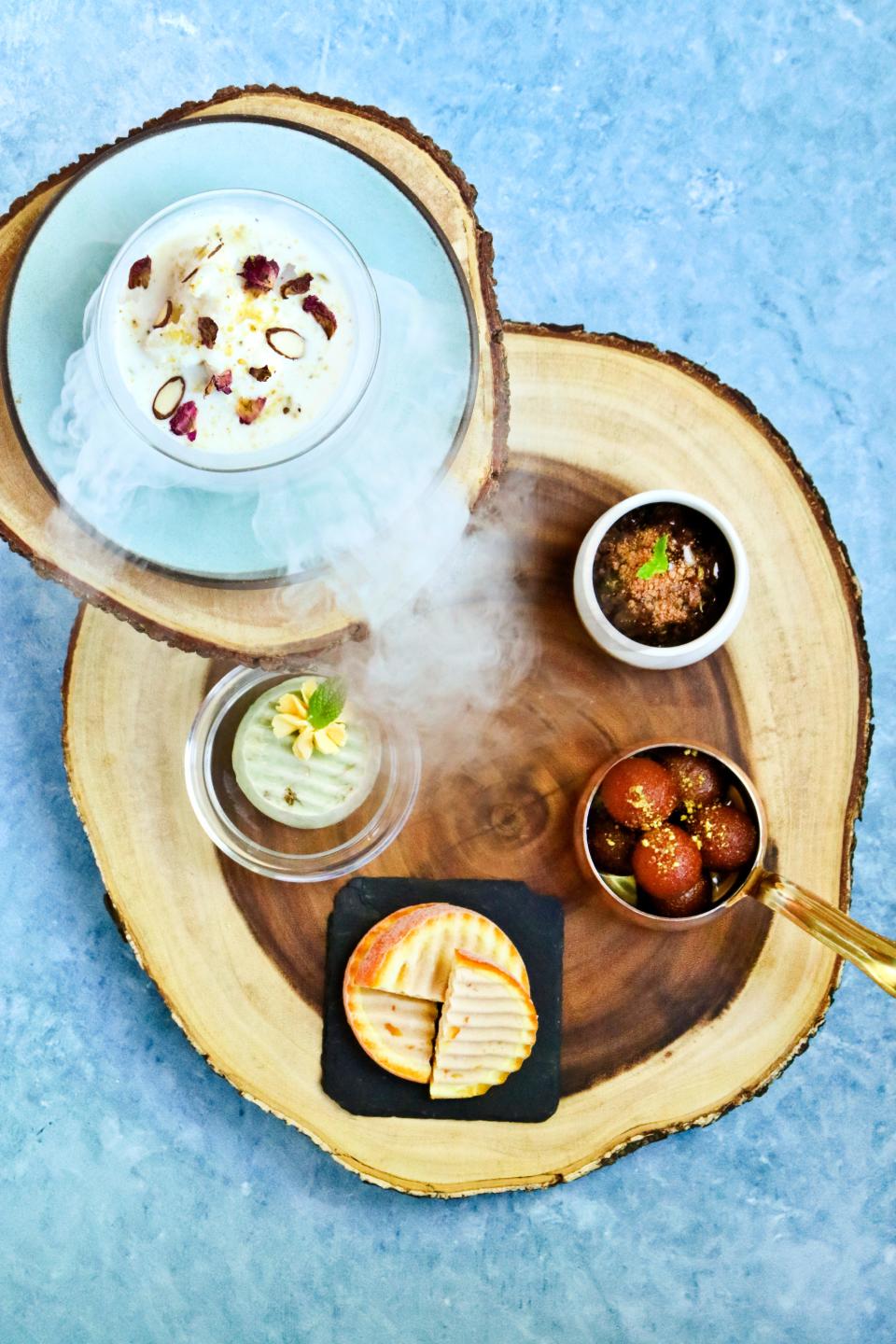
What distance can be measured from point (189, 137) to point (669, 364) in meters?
0.70

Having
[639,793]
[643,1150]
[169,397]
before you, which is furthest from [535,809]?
[169,397]

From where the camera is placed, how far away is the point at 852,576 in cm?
163

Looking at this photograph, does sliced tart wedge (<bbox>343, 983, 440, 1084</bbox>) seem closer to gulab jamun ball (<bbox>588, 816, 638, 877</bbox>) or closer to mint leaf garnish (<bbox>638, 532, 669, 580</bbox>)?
gulab jamun ball (<bbox>588, 816, 638, 877</bbox>)

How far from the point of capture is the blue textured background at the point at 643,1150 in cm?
191

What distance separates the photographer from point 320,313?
1275 mm

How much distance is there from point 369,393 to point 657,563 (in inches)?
17.7

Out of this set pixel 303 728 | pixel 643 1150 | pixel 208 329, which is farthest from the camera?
pixel 643 1150

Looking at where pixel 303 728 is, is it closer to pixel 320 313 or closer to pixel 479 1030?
pixel 479 1030

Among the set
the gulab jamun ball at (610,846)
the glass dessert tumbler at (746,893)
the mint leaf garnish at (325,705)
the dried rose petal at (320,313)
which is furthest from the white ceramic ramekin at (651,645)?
the dried rose petal at (320,313)

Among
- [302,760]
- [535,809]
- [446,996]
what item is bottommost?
[446,996]

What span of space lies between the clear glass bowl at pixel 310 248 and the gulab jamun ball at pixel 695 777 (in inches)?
26.2

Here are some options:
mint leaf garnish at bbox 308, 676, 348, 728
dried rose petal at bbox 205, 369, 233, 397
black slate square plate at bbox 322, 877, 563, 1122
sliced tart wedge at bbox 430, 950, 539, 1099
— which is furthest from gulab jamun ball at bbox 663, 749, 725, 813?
dried rose petal at bbox 205, 369, 233, 397

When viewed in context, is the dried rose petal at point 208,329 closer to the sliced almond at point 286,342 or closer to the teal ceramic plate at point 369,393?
the sliced almond at point 286,342

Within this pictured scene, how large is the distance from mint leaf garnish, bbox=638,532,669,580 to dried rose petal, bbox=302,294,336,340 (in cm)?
51
